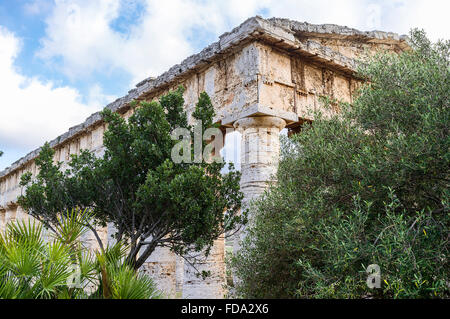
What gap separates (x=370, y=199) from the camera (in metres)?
4.58

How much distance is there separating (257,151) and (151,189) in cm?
283

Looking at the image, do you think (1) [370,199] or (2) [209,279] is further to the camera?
(2) [209,279]

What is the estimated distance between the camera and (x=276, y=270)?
538cm

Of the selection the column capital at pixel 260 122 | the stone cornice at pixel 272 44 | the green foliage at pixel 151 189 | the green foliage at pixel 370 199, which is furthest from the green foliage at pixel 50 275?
the stone cornice at pixel 272 44

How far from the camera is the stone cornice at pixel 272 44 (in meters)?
8.17

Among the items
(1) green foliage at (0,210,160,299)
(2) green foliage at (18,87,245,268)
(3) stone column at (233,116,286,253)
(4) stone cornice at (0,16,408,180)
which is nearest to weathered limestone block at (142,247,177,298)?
(3) stone column at (233,116,286,253)

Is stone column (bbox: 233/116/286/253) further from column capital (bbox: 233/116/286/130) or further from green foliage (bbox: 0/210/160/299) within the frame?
green foliage (bbox: 0/210/160/299)

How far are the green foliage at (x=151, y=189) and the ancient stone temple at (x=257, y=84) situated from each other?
1325mm

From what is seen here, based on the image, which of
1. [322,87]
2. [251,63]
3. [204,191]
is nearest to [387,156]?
[204,191]

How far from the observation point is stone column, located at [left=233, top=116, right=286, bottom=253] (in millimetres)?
7727

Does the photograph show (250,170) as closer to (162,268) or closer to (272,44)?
(272,44)

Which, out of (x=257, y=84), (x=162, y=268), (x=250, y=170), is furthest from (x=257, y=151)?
(x=162, y=268)

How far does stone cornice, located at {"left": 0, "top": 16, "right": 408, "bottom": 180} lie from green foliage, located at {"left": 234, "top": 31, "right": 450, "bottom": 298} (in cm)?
250

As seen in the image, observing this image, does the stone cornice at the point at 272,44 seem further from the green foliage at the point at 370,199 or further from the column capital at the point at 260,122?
the green foliage at the point at 370,199
